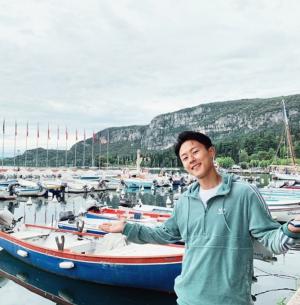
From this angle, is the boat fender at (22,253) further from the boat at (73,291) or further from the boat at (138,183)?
the boat at (138,183)

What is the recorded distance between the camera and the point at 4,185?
42.1m

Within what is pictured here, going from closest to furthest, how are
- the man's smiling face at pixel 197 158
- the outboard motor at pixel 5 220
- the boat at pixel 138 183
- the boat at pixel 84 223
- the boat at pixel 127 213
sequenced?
the man's smiling face at pixel 197 158 < the boat at pixel 84 223 < the outboard motor at pixel 5 220 < the boat at pixel 127 213 < the boat at pixel 138 183

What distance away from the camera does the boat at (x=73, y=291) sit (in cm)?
1005

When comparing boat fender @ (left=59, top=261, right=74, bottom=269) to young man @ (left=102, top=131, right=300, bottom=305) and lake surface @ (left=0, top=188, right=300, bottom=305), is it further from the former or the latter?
young man @ (left=102, top=131, right=300, bottom=305)

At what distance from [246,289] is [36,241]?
43.1 feet

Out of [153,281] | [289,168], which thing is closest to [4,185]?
[153,281]

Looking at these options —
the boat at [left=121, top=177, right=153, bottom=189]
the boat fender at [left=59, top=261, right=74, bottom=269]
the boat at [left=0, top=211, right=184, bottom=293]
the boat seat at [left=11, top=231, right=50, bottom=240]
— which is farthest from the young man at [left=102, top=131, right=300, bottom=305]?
the boat at [left=121, top=177, right=153, bottom=189]

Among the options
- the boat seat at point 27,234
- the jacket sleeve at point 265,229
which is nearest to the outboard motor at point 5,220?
the boat seat at point 27,234

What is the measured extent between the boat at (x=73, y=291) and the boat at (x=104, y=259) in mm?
198

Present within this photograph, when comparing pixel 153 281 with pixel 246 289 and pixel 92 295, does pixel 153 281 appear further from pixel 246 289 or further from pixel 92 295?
pixel 246 289

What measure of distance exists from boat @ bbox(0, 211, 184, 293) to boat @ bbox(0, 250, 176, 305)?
0.20m

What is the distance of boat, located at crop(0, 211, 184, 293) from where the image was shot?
31.9 feet

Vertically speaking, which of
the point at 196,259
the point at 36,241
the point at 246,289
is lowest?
the point at 36,241

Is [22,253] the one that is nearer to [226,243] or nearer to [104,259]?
[104,259]
